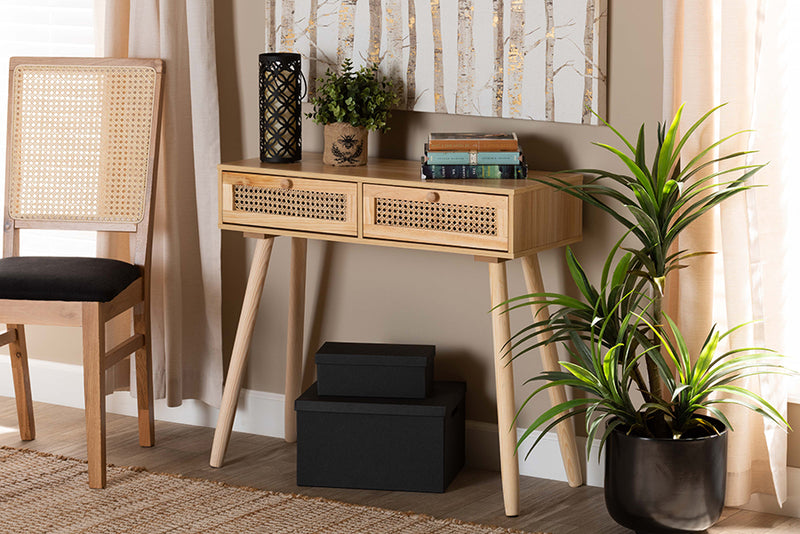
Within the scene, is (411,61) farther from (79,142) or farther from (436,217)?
(79,142)

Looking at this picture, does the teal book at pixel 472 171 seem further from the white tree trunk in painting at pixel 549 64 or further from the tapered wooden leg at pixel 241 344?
the tapered wooden leg at pixel 241 344

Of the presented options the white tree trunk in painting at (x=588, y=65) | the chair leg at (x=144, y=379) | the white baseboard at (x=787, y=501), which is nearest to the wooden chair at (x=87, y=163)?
the chair leg at (x=144, y=379)

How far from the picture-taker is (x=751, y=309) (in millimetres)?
2689

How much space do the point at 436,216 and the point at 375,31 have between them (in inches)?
25.3

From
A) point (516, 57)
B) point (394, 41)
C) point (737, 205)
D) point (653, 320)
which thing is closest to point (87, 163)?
point (394, 41)

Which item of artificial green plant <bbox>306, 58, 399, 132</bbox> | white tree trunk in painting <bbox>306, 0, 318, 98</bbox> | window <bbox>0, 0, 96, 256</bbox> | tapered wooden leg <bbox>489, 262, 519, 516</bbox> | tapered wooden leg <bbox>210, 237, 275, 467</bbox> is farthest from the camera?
window <bbox>0, 0, 96, 256</bbox>

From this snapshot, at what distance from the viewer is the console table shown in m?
2.70

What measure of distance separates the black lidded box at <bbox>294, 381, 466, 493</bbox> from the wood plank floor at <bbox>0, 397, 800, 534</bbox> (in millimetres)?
36

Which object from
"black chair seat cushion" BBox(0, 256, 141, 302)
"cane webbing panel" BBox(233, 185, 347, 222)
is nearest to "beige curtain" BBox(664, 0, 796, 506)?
"cane webbing panel" BBox(233, 185, 347, 222)

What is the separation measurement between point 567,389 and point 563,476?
0.24 metres

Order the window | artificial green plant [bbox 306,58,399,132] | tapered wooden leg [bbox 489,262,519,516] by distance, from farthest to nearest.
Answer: the window → artificial green plant [bbox 306,58,399,132] → tapered wooden leg [bbox 489,262,519,516]

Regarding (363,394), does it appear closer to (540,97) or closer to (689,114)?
(540,97)

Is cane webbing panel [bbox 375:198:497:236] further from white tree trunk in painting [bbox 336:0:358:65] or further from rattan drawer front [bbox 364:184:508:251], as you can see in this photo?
white tree trunk in painting [bbox 336:0:358:65]

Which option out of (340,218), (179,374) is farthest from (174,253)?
(340,218)
